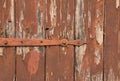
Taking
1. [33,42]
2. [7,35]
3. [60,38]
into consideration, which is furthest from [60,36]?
[7,35]

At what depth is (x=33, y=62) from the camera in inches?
63.4

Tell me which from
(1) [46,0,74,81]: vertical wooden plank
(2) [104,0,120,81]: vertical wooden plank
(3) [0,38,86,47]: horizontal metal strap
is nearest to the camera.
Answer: (3) [0,38,86,47]: horizontal metal strap

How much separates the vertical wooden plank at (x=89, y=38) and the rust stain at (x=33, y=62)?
0.22 metres

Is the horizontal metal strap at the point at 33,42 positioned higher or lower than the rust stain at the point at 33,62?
higher

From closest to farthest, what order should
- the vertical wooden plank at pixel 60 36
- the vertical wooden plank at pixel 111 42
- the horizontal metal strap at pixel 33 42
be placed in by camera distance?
the horizontal metal strap at pixel 33 42
the vertical wooden plank at pixel 60 36
the vertical wooden plank at pixel 111 42

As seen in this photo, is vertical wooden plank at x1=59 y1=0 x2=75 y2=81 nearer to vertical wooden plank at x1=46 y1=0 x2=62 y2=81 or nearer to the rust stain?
vertical wooden plank at x1=46 y1=0 x2=62 y2=81

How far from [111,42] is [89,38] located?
13 cm

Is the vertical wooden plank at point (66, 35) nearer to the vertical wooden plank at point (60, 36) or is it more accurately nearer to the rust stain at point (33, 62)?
the vertical wooden plank at point (60, 36)

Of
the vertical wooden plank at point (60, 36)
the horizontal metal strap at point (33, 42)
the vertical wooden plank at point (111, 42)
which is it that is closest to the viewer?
the horizontal metal strap at point (33, 42)

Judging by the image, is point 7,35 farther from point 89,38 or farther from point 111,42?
point 111,42

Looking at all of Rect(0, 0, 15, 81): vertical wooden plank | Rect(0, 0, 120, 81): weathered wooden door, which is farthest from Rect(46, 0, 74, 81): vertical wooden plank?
Rect(0, 0, 15, 81): vertical wooden plank

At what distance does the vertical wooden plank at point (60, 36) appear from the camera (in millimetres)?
1639

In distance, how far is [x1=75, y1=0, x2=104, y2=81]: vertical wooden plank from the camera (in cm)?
170

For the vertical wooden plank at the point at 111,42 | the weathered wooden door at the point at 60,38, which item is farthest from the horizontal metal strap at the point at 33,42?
the vertical wooden plank at the point at 111,42
